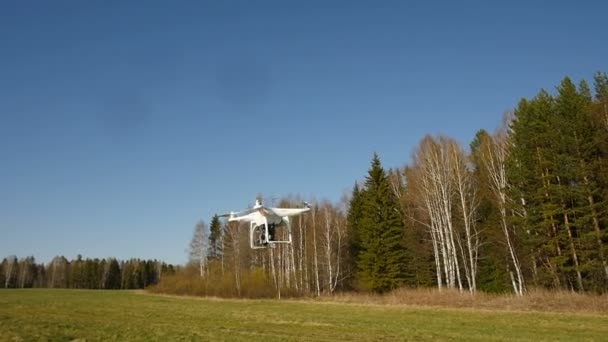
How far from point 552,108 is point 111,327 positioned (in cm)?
2976

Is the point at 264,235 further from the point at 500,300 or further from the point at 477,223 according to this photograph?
the point at 477,223

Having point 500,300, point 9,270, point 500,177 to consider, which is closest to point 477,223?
point 500,177

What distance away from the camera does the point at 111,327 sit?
19281 millimetres

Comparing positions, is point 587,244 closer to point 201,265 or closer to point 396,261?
point 396,261

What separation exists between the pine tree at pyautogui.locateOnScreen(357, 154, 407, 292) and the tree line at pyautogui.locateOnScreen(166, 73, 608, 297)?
102 millimetres

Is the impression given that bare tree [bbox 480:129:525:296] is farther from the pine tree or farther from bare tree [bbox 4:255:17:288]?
bare tree [bbox 4:255:17:288]

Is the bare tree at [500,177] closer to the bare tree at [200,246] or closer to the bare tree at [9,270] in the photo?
the bare tree at [200,246]

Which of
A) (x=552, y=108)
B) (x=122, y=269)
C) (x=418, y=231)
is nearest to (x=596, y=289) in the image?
(x=552, y=108)

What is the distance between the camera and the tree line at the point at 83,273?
419 feet

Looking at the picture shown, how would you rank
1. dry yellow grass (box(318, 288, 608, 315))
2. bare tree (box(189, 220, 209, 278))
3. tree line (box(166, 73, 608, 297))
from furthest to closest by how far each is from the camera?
1. bare tree (box(189, 220, 209, 278))
2. tree line (box(166, 73, 608, 297))
3. dry yellow grass (box(318, 288, 608, 315))

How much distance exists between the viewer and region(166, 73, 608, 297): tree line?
29.2 m

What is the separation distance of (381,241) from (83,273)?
357 feet

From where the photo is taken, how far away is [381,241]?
142 feet

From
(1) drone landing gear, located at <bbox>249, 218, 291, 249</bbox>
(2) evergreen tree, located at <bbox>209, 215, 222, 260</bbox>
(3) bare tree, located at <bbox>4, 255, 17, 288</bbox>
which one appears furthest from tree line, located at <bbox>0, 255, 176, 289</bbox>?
(1) drone landing gear, located at <bbox>249, 218, 291, 249</bbox>
